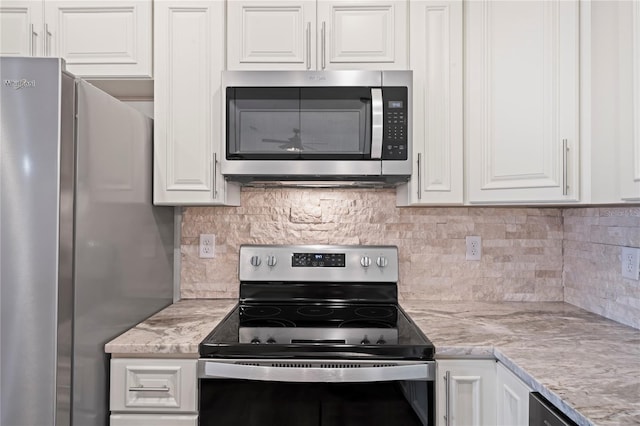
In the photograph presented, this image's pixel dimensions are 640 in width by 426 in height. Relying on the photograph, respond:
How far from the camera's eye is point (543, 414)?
3.41ft

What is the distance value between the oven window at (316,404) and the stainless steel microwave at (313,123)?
0.78m

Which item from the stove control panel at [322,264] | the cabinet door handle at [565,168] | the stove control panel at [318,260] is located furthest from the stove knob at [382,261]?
the cabinet door handle at [565,168]

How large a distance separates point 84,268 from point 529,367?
1.31m

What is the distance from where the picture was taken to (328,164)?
1.67m

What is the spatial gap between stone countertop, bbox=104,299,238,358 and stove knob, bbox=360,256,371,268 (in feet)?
2.06

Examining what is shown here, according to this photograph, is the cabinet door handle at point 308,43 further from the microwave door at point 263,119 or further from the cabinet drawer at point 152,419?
the cabinet drawer at point 152,419

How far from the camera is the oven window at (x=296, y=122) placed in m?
1.67

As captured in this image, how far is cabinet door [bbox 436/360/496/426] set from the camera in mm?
1354

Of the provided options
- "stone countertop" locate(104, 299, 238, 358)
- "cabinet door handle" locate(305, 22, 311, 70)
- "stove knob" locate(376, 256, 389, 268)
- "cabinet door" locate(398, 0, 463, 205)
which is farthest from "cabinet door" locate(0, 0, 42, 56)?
"stove knob" locate(376, 256, 389, 268)

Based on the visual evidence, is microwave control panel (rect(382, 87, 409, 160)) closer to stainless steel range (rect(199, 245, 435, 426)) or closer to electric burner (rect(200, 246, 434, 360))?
electric burner (rect(200, 246, 434, 360))

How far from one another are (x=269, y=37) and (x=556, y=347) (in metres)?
1.53

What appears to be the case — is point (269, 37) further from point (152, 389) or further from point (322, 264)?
point (152, 389)

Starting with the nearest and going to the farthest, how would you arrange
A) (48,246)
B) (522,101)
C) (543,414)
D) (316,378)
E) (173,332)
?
1. (543,414)
2. (48,246)
3. (316,378)
4. (173,332)
5. (522,101)

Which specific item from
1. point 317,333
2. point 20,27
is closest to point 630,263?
point 317,333
